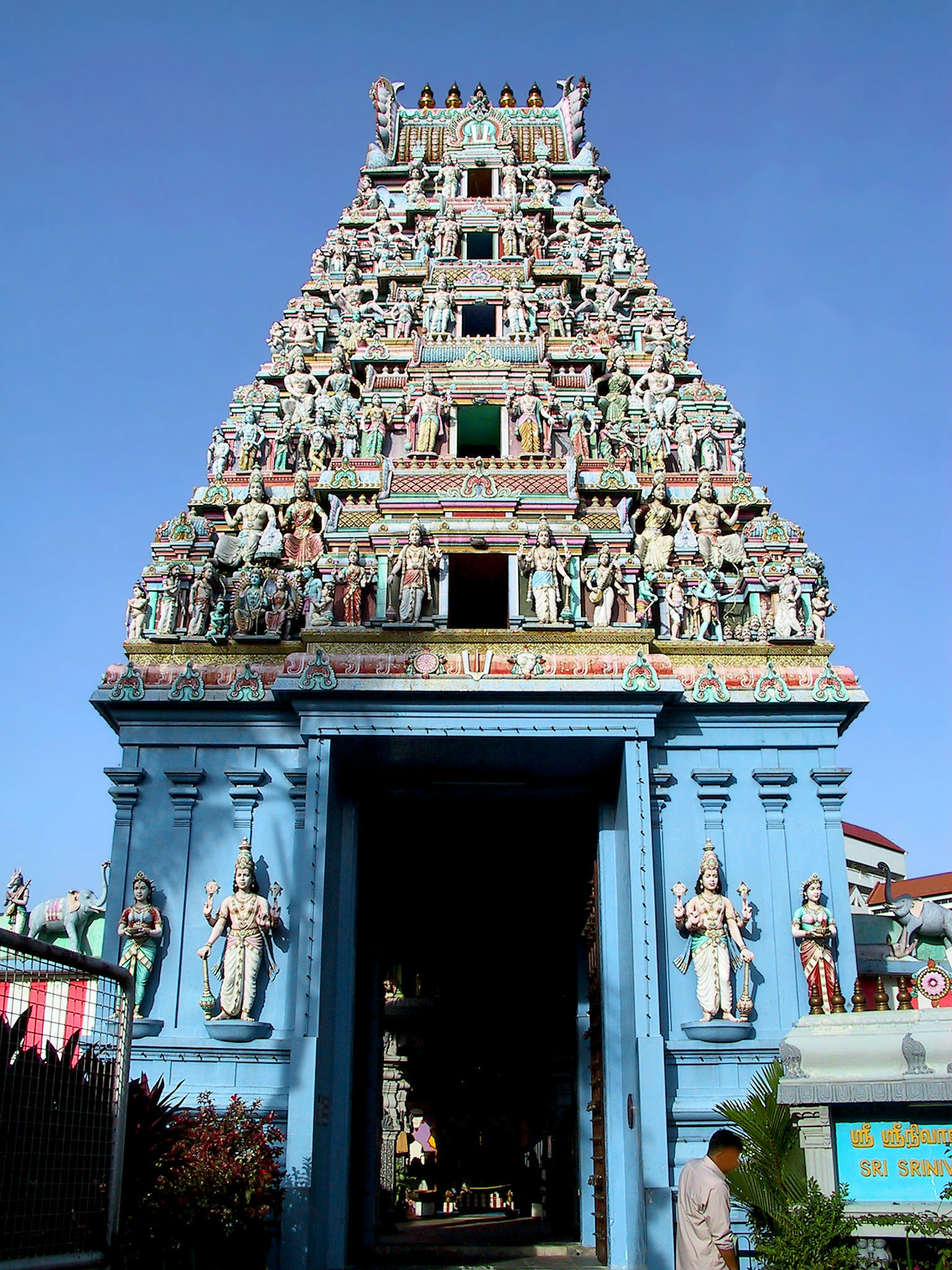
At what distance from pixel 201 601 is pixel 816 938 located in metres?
8.92

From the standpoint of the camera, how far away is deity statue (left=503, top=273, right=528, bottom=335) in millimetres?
19953

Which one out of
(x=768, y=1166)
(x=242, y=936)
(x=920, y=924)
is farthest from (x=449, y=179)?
(x=768, y=1166)

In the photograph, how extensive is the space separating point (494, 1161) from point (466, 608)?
19815mm

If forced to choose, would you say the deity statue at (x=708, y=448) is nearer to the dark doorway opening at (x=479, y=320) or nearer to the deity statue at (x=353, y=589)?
the dark doorway opening at (x=479, y=320)

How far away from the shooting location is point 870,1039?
9445 mm

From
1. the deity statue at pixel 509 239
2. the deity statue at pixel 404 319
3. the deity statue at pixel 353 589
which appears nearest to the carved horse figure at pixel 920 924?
the deity statue at pixel 353 589

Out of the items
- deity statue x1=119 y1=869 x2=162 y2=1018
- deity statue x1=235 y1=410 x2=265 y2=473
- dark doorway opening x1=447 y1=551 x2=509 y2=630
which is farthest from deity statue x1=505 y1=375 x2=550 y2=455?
deity statue x1=119 y1=869 x2=162 y2=1018

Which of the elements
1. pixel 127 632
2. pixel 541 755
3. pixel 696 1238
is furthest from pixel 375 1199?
pixel 696 1238

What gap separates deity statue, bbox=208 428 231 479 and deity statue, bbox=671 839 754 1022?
9178mm

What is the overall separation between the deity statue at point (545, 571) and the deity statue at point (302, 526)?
2.91 metres

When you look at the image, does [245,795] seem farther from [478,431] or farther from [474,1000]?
[474,1000]

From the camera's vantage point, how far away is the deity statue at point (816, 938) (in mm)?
14164

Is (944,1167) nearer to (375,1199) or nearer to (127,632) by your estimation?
(375,1199)

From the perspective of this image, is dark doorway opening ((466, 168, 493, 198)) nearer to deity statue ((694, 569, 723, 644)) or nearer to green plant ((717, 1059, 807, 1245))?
deity statue ((694, 569, 723, 644))
